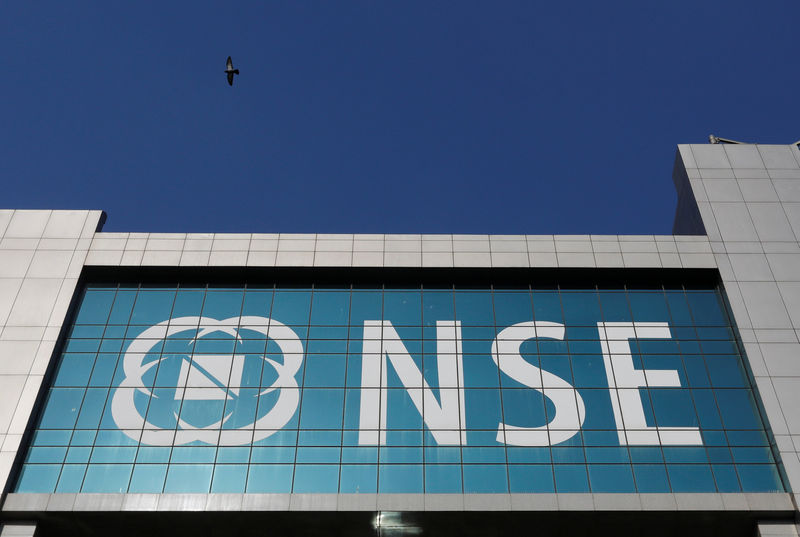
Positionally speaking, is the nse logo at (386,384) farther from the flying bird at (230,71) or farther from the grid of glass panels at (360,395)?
the flying bird at (230,71)

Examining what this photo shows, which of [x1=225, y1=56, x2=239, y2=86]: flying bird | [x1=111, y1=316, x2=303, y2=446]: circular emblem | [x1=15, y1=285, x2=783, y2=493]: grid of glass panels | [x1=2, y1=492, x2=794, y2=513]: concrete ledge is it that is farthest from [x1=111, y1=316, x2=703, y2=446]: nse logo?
[x1=225, y1=56, x2=239, y2=86]: flying bird

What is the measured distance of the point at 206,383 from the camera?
29453 mm

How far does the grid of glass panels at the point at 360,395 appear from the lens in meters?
27.0

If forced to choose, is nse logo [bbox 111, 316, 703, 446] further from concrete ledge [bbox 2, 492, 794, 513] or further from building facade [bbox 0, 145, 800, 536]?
concrete ledge [bbox 2, 492, 794, 513]

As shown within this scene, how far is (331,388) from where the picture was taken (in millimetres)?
29531

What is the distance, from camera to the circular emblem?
28031mm

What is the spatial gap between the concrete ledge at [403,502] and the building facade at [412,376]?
0.24ft

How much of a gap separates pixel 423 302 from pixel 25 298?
1635 centimetres

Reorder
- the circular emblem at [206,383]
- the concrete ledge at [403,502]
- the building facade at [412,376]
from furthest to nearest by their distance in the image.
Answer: the circular emblem at [206,383] → the building facade at [412,376] → the concrete ledge at [403,502]

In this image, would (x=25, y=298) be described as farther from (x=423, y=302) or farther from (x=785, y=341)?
(x=785, y=341)

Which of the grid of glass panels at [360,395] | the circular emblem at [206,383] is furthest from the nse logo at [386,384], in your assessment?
the grid of glass panels at [360,395]

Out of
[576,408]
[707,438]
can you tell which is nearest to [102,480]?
[576,408]

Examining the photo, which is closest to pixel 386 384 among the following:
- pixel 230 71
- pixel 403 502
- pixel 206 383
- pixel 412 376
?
pixel 412 376

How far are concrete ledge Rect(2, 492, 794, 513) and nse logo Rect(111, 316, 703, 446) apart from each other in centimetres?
231
